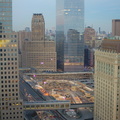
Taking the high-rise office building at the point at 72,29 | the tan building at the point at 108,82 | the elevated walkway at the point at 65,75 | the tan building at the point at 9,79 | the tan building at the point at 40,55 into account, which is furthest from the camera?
the high-rise office building at the point at 72,29

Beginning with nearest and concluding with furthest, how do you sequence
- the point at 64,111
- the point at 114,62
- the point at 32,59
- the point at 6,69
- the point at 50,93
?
the point at 114,62 → the point at 6,69 → the point at 64,111 → the point at 50,93 → the point at 32,59

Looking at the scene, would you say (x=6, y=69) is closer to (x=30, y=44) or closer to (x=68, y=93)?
(x=68, y=93)

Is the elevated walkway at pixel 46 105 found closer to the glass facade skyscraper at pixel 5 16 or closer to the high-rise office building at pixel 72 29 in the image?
the glass facade skyscraper at pixel 5 16

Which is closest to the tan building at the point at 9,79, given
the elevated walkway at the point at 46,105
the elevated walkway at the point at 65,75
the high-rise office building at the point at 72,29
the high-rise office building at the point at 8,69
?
the high-rise office building at the point at 8,69

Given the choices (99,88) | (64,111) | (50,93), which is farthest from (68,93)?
(99,88)

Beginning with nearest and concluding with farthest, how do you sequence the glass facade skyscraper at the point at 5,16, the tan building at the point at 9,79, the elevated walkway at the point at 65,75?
the tan building at the point at 9,79
the glass facade skyscraper at the point at 5,16
the elevated walkway at the point at 65,75

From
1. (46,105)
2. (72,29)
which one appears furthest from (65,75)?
(46,105)
